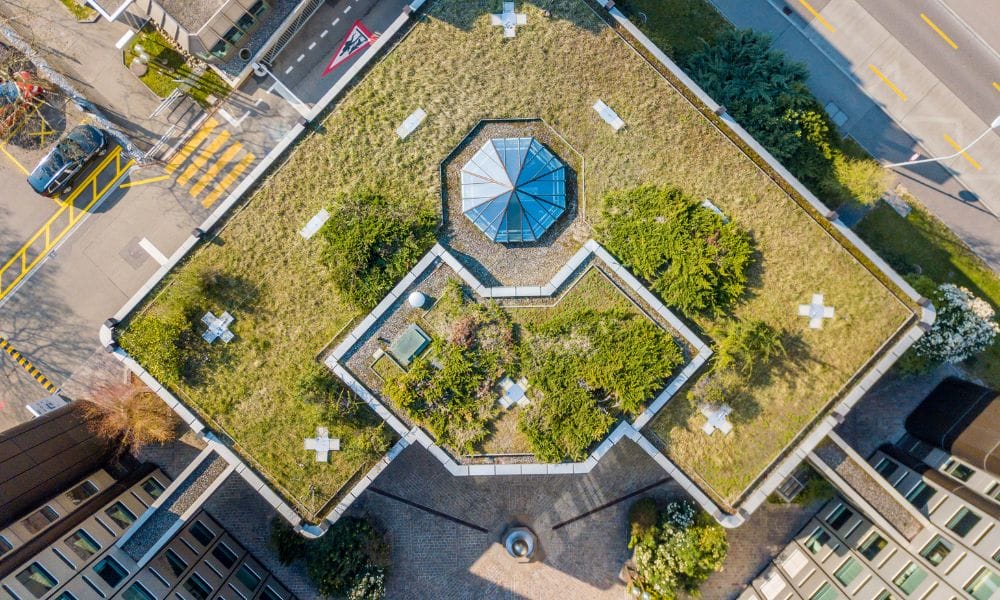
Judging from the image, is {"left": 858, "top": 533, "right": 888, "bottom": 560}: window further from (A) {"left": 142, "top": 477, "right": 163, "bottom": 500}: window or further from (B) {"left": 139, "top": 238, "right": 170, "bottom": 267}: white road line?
(B) {"left": 139, "top": 238, "right": 170, "bottom": 267}: white road line

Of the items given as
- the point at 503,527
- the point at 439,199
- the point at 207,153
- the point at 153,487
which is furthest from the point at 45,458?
the point at 503,527

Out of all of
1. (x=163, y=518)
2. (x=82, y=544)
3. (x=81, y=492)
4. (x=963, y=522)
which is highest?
(x=963, y=522)

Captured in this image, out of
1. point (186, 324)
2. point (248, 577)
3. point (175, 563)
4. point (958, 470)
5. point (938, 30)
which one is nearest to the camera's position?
point (186, 324)

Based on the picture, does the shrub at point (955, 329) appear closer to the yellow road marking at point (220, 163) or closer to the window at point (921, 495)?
the window at point (921, 495)

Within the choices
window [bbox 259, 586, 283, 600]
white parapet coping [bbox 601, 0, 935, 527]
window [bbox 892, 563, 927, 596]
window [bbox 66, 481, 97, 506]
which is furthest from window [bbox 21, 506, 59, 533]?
window [bbox 892, 563, 927, 596]

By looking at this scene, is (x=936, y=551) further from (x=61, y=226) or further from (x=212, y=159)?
(x=61, y=226)
